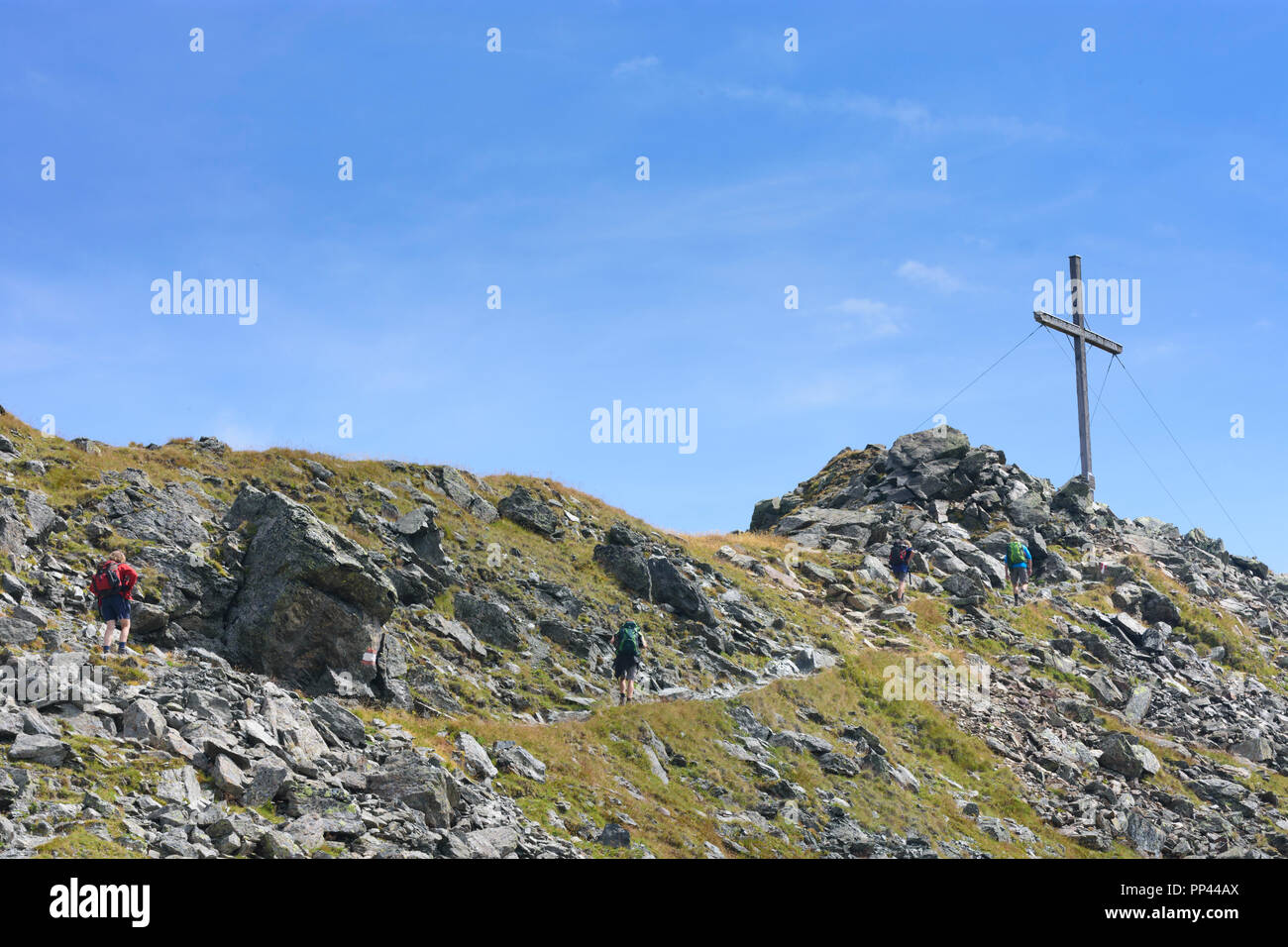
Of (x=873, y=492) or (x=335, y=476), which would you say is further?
(x=873, y=492)

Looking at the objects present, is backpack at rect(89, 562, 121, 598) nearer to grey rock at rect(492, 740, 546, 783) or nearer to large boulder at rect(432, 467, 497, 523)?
grey rock at rect(492, 740, 546, 783)

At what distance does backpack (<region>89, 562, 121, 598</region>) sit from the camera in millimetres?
21609

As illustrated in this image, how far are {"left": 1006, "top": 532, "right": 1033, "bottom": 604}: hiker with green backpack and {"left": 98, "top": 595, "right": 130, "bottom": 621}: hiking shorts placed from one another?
33272 mm

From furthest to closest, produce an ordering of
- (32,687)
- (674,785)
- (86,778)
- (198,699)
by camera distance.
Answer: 1. (674,785)
2. (198,699)
3. (32,687)
4. (86,778)

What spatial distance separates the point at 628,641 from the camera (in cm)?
2862

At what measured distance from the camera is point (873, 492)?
178ft

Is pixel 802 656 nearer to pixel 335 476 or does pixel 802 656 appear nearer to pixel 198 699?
pixel 335 476

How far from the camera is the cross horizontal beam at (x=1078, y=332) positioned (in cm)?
5166

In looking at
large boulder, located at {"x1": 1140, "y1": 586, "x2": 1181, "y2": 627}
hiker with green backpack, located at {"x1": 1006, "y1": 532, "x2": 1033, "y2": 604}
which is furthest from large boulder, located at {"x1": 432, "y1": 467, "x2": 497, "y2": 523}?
large boulder, located at {"x1": 1140, "y1": 586, "x2": 1181, "y2": 627}

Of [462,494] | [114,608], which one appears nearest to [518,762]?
[114,608]

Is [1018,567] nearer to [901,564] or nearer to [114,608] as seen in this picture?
[901,564]

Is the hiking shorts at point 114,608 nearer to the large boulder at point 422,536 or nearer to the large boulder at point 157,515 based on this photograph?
the large boulder at point 157,515
